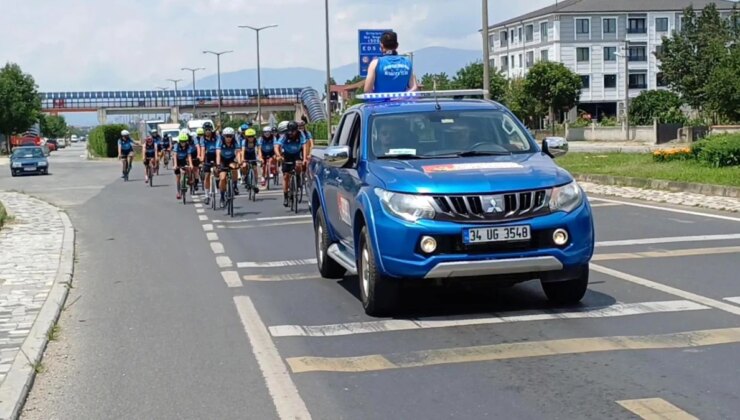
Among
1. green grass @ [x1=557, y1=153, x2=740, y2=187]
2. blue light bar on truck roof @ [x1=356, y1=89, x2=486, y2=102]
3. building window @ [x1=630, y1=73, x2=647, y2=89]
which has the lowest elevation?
green grass @ [x1=557, y1=153, x2=740, y2=187]

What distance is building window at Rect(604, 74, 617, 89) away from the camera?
103 metres

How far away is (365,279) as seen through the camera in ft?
29.0

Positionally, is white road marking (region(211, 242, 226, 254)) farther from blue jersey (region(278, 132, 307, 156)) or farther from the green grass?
the green grass

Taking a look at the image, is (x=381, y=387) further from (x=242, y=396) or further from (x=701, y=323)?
(x=701, y=323)

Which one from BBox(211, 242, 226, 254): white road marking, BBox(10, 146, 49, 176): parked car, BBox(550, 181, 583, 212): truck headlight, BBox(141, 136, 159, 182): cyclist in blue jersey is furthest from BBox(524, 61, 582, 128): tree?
BBox(550, 181, 583, 212): truck headlight

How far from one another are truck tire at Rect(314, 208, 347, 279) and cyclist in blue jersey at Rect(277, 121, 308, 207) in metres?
9.77

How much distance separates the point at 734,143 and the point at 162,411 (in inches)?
788

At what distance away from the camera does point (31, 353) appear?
7.68 m

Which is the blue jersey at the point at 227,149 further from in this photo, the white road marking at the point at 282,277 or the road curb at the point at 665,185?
the white road marking at the point at 282,277

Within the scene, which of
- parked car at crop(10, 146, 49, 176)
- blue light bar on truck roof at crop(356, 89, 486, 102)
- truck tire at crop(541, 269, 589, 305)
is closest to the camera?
truck tire at crop(541, 269, 589, 305)

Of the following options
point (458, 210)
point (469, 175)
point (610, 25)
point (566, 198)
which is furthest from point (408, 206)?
point (610, 25)

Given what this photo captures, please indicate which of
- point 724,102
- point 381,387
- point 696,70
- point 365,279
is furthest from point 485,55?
point 696,70

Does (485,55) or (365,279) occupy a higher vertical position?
(485,55)

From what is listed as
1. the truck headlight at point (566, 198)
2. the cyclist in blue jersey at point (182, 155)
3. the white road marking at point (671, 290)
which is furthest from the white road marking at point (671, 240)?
the cyclist in blue jersey at point (182, 155)
